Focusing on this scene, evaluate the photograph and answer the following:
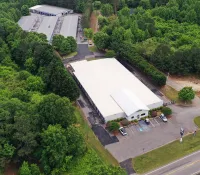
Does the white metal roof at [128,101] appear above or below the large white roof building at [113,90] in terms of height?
above

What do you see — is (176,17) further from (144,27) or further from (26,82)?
(26,82)

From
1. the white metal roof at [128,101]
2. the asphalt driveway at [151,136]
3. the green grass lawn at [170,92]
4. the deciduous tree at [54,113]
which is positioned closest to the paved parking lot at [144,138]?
the asphalt driveway at [151,136]

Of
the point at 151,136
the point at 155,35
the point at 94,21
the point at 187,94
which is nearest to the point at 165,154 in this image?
the point at 151,136

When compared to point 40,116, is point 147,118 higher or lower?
lower

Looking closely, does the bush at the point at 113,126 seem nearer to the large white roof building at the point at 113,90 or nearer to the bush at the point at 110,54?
the large white roof building at the point at 113,90

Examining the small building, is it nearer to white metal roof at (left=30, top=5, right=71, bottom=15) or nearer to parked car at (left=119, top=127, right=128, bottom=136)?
white metal roof at (left=30, top=5, right=71, bottom=15)

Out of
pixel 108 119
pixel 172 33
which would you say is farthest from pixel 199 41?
pixel 108 119
